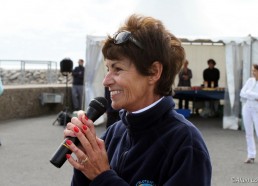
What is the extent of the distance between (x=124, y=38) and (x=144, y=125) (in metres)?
0.35

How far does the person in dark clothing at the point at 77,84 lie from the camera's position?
696 inches

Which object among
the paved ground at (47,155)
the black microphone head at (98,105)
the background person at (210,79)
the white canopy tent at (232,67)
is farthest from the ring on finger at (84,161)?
the background person at (210,79)

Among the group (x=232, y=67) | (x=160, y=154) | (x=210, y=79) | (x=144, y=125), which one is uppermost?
(x=232, y=67)

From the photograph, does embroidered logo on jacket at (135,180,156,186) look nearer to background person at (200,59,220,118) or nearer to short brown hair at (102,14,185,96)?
short brown hair at (102,14,185,96)

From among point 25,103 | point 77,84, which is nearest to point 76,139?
point 25,103

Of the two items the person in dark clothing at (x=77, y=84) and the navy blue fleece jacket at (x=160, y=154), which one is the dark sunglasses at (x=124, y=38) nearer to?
the navy blue fleece jacket at (x=160, y=154)

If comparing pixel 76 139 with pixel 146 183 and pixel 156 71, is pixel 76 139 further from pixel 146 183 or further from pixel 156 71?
pixel 156 71

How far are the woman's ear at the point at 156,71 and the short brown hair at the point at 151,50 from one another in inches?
0.5

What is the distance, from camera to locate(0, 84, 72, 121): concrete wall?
16.2m

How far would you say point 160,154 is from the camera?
1834mm

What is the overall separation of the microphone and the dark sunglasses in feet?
1.08

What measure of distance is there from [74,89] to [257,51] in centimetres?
731

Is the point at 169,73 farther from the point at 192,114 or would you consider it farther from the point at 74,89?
the point at 192,114

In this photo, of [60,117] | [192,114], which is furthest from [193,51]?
[60,117]
